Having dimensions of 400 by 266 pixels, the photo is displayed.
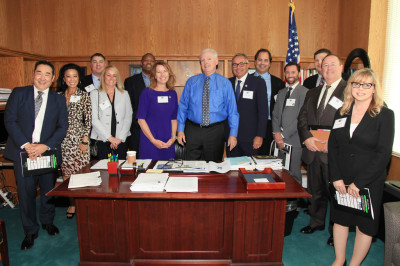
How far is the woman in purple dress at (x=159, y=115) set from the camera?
3051 mm

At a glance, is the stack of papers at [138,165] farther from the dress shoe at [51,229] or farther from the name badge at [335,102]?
the name badge at [335,102]

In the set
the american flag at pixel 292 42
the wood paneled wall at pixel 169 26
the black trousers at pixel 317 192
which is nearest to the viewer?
the black trousers at pixel 317 192

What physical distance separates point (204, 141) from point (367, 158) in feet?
5.08

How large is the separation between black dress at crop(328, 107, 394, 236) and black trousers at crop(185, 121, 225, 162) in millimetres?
1265

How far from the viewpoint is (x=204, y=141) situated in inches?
119

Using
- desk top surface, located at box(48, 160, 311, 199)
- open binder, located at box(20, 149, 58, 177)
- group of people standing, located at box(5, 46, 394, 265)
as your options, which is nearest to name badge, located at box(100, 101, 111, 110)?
group of people standing, located at box(5, 46, 394, 265)

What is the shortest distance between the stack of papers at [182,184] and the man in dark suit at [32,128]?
1408 millimetres

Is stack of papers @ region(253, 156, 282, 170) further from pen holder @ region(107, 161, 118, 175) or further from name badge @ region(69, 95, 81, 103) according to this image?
name badge @ region(69, 95, 81, 103)

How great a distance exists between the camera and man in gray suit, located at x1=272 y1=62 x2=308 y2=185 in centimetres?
311

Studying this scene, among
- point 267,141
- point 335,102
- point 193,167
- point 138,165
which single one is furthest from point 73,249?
point 335,102

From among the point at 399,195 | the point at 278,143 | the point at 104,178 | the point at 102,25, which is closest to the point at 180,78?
the point at 102,25

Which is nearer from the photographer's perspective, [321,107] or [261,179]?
[261,179]

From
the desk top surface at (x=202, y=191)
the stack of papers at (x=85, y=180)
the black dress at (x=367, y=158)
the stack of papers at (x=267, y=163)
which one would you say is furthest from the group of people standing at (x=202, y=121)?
the stack of papers at (x=85, y=180)

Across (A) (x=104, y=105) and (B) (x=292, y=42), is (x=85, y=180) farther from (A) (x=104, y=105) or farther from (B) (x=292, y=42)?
(B) (x=292, y=42)
